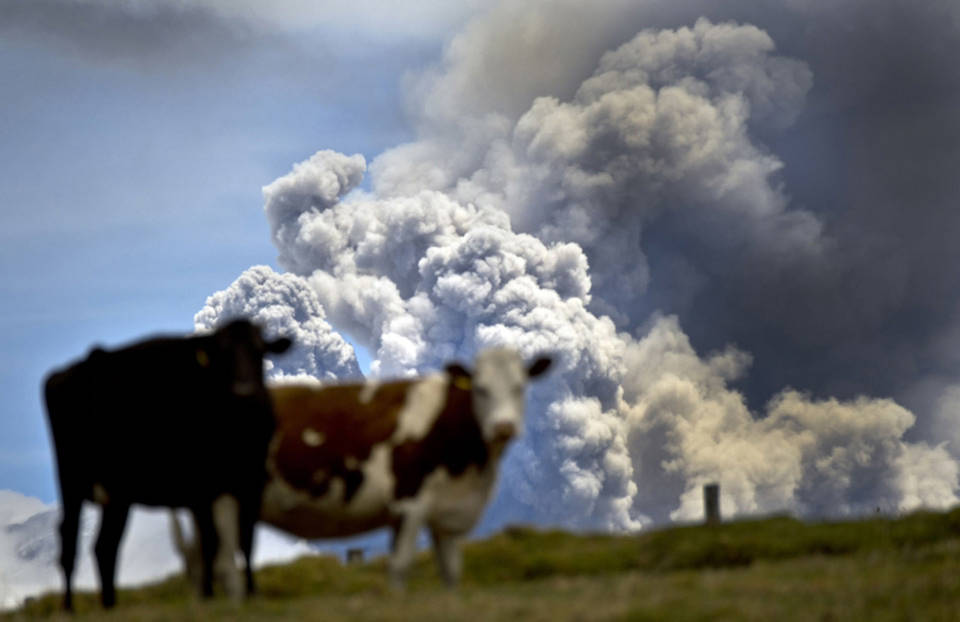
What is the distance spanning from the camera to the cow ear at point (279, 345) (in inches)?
559

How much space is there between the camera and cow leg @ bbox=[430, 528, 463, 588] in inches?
559

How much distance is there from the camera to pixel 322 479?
45.4 ft

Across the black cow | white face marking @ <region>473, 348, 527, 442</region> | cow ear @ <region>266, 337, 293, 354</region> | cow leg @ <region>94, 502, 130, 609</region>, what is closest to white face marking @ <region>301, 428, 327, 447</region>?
the black cow

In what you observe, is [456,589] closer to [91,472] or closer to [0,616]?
[91,472]

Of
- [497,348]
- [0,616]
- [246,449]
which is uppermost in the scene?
[497,348]

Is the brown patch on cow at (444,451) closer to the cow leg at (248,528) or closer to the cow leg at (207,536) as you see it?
the cow leg at (248,528)

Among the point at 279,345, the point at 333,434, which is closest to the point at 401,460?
the point at 333,434

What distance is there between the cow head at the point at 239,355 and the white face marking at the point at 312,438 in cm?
81

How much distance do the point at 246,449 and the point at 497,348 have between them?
336 centimetres

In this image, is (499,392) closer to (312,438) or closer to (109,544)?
(312,438)

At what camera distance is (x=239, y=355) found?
44.9 ft

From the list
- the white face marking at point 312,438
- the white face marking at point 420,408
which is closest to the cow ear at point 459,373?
the white face marking at point 420,408

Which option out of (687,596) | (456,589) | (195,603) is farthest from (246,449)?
(687,596)

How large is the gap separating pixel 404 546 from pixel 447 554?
3.29 ft
